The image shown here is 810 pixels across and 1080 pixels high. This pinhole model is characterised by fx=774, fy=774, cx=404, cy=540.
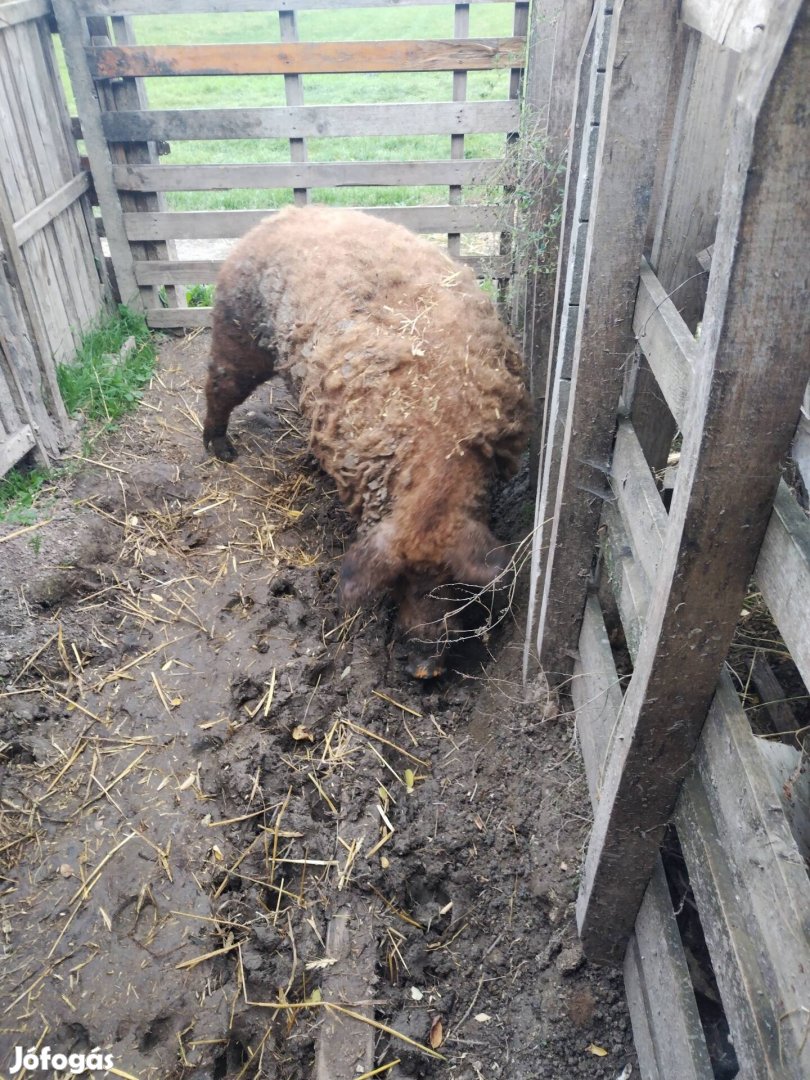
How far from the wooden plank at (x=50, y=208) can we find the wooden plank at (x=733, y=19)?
15.9 ft

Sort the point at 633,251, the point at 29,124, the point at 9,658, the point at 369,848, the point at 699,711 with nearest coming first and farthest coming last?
1. the point at 699,711
2. the point at 633,251
3. the point at 369,848
4. the point at 9,658
5. the point at 29,124

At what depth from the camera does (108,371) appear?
6.66 meters

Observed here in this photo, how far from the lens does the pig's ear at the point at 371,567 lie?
12.5 feet

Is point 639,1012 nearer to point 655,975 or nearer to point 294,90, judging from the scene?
point 655,975

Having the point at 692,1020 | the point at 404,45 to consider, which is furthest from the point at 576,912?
the point at 404,45

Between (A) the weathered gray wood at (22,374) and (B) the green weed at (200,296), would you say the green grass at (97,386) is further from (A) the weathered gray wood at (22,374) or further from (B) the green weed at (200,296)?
(B) the green weed at (200,296)

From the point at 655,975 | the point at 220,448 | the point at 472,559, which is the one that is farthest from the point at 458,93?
the point at 655,975

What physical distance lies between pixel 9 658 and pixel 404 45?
5.51 meters

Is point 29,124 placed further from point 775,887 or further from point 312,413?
point 775,887

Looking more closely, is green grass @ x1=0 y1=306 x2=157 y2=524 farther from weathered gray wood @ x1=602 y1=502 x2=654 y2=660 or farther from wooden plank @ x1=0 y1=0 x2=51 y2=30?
weathered gray wood @ x1=602 y1=502 x2=654 y2=660

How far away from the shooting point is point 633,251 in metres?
2.50

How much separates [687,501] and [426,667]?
254 cm

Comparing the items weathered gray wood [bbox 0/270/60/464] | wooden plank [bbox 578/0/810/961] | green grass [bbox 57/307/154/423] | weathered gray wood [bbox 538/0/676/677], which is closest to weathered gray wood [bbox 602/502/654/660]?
weathered gray wood [bbox 538/0/676/677]

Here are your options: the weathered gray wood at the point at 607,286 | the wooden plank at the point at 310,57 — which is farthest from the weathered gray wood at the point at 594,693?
the wooden plank at the point at 310,57
